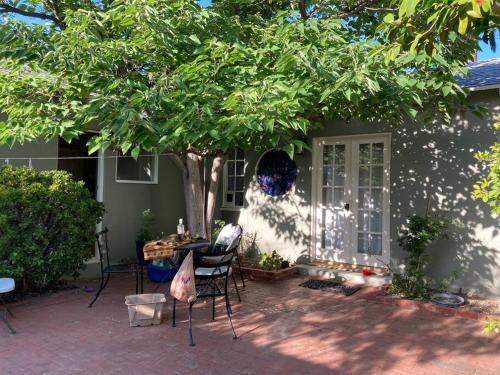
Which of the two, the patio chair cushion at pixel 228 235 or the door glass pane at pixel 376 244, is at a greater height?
the patio chair cushion at pixel 228 235

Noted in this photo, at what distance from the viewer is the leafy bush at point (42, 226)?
5406mm

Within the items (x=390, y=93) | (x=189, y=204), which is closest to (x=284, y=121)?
(x=390, y=93)

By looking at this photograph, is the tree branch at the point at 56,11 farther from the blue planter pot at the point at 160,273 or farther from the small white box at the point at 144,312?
the small white box at the point at 144,312

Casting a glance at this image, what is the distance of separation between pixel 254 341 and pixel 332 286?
8.58 feet

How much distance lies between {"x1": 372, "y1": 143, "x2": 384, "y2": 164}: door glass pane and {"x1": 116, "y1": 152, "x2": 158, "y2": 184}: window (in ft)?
13.4

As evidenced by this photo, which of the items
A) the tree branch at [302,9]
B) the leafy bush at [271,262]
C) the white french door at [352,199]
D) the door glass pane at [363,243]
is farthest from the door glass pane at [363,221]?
the tree branch at [302,9]

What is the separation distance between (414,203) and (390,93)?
2.92 m

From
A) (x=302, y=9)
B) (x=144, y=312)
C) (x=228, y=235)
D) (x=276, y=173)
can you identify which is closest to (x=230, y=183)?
(x=276, y=173)

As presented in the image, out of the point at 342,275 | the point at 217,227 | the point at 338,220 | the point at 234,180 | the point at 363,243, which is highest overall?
the point at 234,180

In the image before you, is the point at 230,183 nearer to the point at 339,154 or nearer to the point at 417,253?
the point at 339,154

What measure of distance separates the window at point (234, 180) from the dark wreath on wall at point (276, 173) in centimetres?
67

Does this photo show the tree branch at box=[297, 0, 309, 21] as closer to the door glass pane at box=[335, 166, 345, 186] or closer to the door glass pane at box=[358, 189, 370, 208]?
the door glass pane at box=[335, 166, 345, 186]

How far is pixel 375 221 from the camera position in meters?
7.18

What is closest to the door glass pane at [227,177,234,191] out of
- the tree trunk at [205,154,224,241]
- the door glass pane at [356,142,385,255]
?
the tree trunk at [205,154,224,241]
